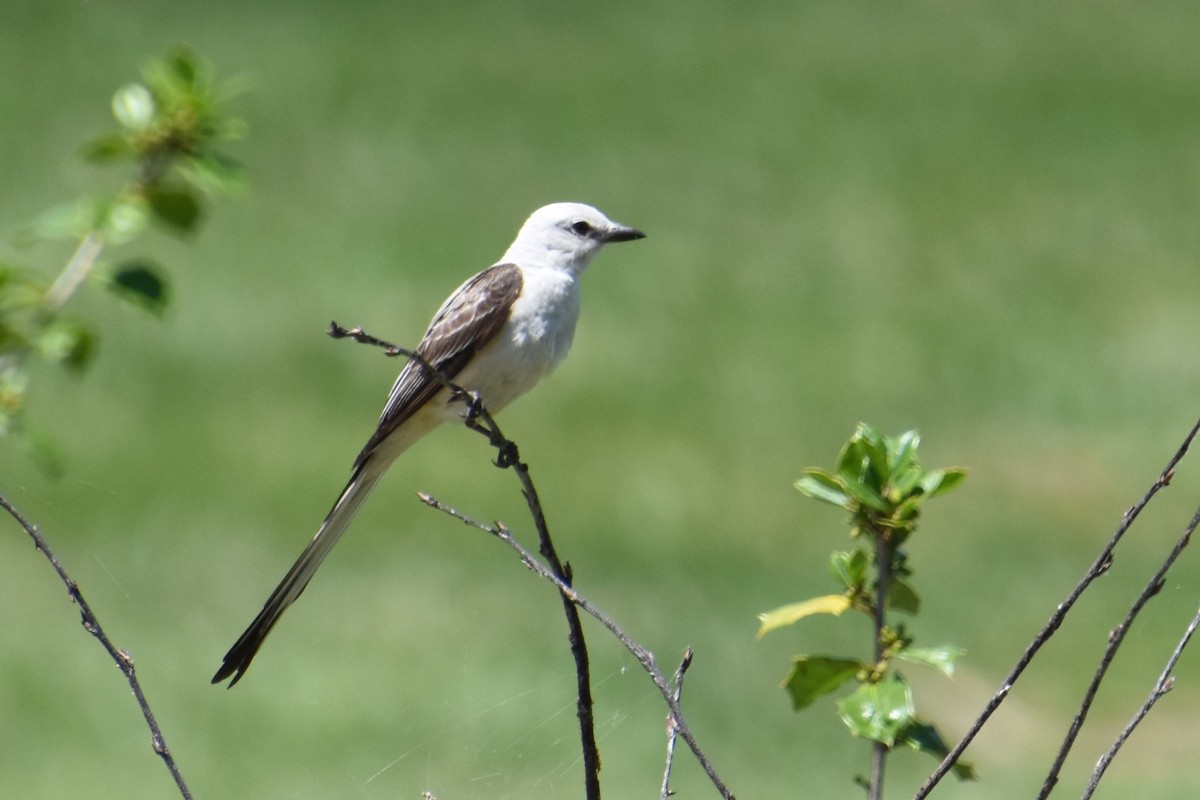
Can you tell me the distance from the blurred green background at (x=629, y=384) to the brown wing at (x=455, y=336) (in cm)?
207

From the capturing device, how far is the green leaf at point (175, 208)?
298cm

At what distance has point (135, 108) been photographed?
3.05 m

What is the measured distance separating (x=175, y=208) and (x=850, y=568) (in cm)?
144

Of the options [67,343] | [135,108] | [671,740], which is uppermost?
[135,108]

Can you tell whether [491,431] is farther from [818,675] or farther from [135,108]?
[818,675]

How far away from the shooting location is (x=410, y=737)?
22.6ft

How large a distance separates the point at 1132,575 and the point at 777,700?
2051 millimetres

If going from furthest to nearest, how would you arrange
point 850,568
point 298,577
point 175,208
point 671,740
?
1. point 298,577
2. point 175,208
3. point 850,568
4. point 671,740

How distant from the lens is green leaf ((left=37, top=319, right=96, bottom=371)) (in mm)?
2844

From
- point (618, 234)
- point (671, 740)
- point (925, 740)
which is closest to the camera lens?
point (671, 740)

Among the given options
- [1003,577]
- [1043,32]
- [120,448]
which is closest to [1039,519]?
[1003,577]

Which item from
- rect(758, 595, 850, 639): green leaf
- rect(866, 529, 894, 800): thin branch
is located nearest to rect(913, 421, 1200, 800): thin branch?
rect(866, 529, 894, 800): thin branch

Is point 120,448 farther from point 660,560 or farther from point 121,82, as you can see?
point 121,82

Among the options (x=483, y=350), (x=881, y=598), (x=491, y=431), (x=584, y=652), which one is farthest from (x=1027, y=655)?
(x=483, y=350)
